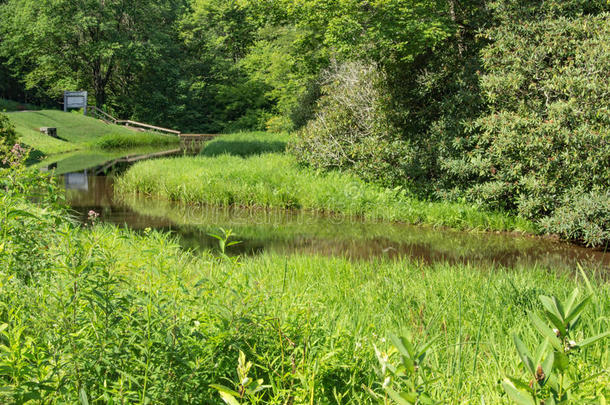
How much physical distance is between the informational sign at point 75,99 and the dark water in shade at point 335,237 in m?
24.2

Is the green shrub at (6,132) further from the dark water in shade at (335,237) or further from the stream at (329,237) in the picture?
the dark water in shade at (335,237)

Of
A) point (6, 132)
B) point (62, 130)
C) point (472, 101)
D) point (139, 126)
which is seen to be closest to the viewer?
point (472, 101)

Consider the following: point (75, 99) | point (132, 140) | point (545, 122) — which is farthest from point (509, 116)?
point (75, 99)

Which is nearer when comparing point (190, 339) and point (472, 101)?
point (190, 339)

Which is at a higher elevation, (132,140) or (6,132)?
(6,132)

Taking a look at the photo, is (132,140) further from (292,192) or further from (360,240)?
(360,240)

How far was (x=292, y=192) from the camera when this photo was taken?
39.6ft

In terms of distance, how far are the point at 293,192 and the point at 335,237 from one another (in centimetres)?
302

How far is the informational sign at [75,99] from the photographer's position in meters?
33.9

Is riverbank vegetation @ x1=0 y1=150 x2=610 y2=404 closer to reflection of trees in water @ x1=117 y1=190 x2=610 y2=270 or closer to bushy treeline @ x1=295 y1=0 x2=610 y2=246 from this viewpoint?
reflection of trees in water @ x1=117 y1=190 x2=610 y2=270

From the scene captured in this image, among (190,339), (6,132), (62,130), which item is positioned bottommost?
(62,130)

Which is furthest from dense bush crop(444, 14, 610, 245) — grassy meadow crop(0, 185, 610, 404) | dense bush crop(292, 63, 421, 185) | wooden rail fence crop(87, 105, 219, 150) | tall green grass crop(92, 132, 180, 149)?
wooden rail fence crop(87, 105, 219, 150)

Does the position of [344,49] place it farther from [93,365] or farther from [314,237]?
[93,365]

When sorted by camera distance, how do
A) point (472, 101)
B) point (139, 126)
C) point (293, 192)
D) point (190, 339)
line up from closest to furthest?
point (190, 339) → point (472, 101) → point (293, 192) → point (139, 126)
